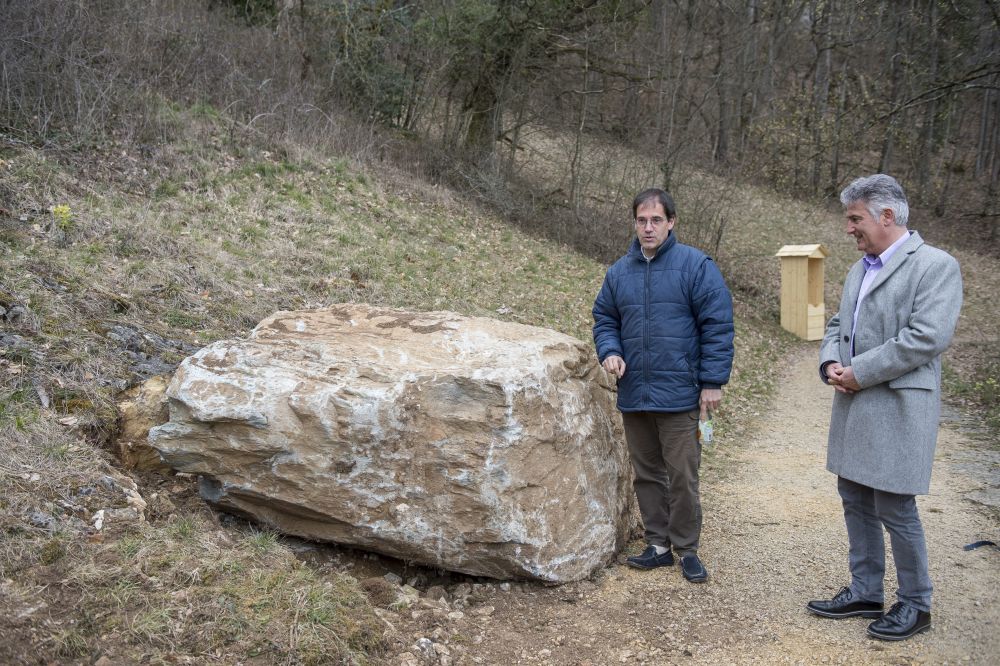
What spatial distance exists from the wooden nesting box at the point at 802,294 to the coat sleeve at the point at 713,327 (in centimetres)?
961

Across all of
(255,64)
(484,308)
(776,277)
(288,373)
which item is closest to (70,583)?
(288,373)

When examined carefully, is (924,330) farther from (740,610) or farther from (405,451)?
(405,451)

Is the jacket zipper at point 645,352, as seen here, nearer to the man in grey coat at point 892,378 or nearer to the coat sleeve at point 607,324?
the coat sleeve at point 607,324

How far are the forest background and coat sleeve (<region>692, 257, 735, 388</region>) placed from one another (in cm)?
203

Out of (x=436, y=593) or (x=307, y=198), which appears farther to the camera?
(x=307, y=198)

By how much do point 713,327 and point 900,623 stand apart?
5.16ft

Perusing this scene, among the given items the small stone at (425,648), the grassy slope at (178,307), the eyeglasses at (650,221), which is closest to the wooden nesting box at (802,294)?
the grassy slope at (178,307)

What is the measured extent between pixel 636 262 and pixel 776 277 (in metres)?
12.9

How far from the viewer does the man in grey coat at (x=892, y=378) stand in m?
3.51

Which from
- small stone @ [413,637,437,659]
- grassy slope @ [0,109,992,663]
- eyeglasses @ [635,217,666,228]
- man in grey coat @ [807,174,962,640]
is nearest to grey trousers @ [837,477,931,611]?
man in grey coat @ [807,174,962,640]

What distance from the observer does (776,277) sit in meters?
16.4

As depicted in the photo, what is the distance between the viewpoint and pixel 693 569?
4387mm

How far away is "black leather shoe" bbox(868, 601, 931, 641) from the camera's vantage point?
12.0 feet

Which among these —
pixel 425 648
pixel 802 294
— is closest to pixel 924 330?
pixel 425 648
